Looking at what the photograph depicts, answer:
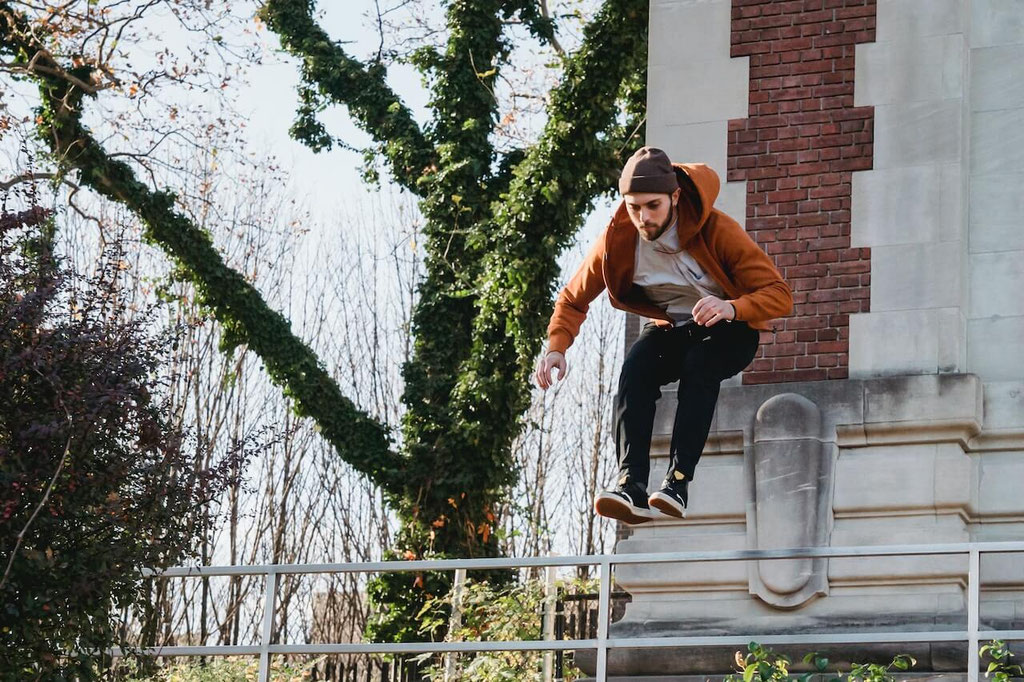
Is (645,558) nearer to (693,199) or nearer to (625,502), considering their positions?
(625,502)

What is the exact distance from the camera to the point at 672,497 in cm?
631

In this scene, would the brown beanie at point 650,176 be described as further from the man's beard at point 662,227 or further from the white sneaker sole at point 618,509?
the white sneaker sole at point 618,509

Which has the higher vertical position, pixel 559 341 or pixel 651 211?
pixel 651 211

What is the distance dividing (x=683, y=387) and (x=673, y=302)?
0.39 metres

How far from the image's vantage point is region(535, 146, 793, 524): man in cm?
629

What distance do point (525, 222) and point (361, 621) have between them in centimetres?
1071

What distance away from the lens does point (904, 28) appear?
26.5ft

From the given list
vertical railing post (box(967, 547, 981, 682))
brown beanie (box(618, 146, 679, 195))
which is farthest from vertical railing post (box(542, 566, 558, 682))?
brown beanie (box(618, 146, 679, 195))

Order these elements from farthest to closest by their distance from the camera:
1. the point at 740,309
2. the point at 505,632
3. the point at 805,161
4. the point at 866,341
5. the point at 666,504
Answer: the point at 505,632
the point at 805,161
the point at 866,341
the point at 666,504
the point at 740,309

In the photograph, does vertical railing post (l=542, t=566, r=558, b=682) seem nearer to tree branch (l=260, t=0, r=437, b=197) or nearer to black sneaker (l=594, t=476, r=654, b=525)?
black sneaker (l=594, t=476, r=654, b=525)

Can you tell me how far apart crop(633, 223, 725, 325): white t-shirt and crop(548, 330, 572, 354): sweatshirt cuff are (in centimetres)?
39

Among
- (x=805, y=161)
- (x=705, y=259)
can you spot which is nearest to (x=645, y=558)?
(x=705, y=259)

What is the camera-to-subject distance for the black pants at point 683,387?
21.2ft

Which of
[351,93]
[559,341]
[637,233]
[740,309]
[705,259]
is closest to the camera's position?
[740,309]
